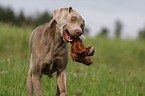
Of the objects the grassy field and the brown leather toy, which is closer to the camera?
the brown leather toy

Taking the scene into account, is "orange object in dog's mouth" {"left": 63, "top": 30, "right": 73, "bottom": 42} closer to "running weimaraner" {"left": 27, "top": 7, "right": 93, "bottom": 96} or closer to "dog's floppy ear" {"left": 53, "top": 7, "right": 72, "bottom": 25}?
"running weimaraner" {"left": 27, "top": 7, "right": 93, "bottom": 96}

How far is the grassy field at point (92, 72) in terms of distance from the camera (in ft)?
13.8

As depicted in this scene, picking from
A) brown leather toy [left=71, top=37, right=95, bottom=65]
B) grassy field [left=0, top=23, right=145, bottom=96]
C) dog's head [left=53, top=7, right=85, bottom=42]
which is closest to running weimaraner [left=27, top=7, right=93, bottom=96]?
dog's head [left=53, top=7, right=85, bottom=42]

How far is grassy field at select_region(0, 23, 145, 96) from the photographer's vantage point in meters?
4.21

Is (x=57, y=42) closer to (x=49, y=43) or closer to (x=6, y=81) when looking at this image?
(x=49, y=43)

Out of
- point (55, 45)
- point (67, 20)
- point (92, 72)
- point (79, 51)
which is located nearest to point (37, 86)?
point (55, 45)

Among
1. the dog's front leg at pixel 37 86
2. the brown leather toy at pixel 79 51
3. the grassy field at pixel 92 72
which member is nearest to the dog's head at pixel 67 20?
the brown leather toy at pixel 79 51

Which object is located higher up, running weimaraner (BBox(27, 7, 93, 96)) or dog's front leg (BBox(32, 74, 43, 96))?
running weimaraner (BBox(27, 7, 93, 96))

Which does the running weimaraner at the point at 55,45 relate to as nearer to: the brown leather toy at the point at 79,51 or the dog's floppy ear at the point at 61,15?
the dog's floppy ear at the point at 61,15

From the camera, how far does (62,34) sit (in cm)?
272

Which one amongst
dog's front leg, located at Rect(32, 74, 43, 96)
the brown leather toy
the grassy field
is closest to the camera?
the brown leather toy

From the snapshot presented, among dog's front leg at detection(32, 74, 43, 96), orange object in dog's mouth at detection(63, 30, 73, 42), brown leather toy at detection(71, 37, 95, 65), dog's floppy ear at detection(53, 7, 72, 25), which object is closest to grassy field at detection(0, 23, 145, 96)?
brown leather toy at detection(71, 37, 95, 65)

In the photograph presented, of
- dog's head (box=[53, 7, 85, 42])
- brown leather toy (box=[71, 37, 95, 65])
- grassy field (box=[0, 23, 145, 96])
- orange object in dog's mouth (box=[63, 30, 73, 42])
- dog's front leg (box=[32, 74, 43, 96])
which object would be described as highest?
dog's head (box=[53, 7, 85, 42])

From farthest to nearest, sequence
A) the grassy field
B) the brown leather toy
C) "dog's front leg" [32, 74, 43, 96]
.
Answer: the grassy field
"dog's front leg" [32, 74, 43, 96]
the brown leather toy
